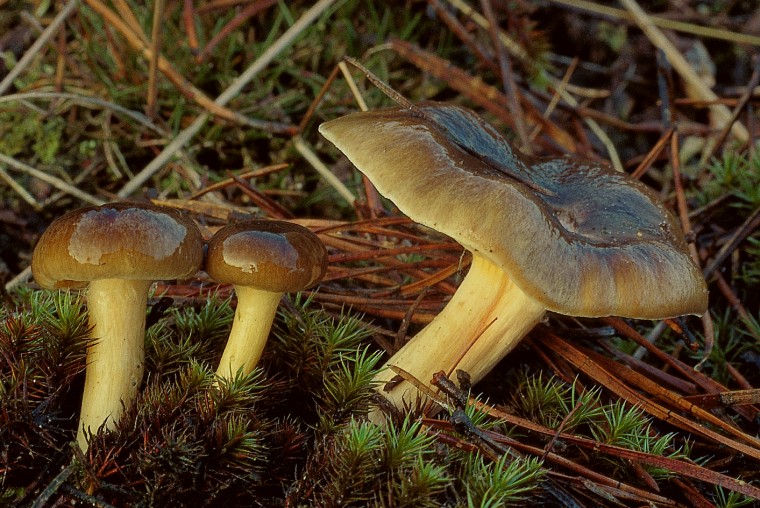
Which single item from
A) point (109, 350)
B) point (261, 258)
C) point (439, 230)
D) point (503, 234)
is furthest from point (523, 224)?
point (109, 350)

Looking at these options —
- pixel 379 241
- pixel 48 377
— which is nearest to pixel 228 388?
pixel 48 377

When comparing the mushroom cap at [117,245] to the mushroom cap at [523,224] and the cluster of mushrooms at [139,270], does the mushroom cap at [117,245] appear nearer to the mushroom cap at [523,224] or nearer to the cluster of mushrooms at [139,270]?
the cluster of mushrooms at [139,270]

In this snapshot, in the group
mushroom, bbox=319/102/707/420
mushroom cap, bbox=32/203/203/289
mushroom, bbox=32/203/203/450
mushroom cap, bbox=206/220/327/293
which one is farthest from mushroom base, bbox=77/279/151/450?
mushroom, bbox=319/102/707/420

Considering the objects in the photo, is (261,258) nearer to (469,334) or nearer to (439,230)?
(439,230)

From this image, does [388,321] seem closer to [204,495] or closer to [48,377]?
[204,495]

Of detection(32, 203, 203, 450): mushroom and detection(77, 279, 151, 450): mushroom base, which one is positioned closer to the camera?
detection(32, 203, 203, 450): mushroom

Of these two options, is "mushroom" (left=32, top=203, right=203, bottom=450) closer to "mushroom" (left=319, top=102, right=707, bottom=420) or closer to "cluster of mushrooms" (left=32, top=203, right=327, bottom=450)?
"cluster of mushrooms" (left=32, top=203, right=327, bottom=450)

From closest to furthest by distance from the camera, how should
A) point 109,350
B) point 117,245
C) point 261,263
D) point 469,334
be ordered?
point 117,245
point 261,263
point 109,350
point 469,334
